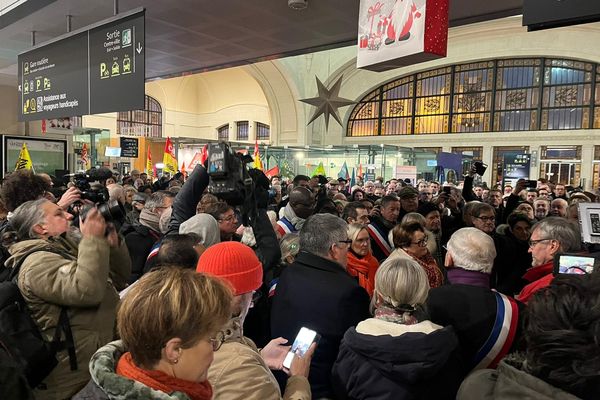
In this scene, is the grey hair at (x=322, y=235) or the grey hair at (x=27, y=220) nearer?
the grey hair at (x=27, y=220)

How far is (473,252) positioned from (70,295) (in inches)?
81.1

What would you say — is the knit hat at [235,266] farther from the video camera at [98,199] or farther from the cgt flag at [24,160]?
the cgt flag at [24,160]

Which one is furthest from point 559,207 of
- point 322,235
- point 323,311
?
point 323,311

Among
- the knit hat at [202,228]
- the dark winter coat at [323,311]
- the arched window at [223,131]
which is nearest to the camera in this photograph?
the dark winter coat at [323,311]

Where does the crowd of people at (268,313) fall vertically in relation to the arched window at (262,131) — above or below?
below

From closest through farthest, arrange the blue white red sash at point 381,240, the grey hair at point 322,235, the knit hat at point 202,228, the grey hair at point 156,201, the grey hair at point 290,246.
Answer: the grey hair at point 322,235 < the knit hat at point 202,228 < the grey hair at point 290,246 < the grey hair at point 156,201 < the blue white red sash at point 381,240

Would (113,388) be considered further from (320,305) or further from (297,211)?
(297,211)

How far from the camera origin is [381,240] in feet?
14.8

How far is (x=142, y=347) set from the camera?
3.79ft

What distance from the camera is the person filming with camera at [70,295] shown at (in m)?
2.03

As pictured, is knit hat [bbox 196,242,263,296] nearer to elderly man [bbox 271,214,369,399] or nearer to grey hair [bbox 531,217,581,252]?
elderly man [bbox 271,214,369,399]

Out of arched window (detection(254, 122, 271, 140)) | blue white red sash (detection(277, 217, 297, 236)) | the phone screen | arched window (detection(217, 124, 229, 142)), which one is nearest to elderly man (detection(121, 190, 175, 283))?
blue white red sash (detection(277, 217, 297, 236))

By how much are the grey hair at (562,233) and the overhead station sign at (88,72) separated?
3523 millimetres

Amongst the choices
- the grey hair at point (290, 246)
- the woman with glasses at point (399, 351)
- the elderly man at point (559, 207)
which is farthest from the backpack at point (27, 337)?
the elderly man at point (559, 207)
